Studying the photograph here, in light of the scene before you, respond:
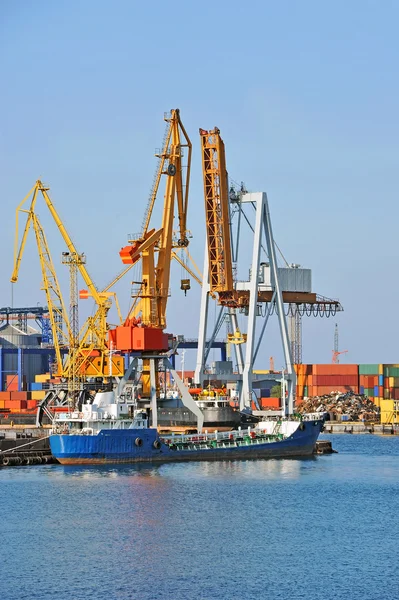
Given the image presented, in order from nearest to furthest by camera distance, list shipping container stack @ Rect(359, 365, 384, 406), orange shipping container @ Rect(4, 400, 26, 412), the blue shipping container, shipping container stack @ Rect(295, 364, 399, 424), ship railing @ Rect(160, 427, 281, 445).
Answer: ship railing @ Rect(160, 427, 281, 445), orange shipping container @ Rect(4, 400, 26, 412), shipping container stack @ Rect(295, 364, 399, 424), shipping container stack @ Rect(359, 365, 384, 406), the blue shipping container

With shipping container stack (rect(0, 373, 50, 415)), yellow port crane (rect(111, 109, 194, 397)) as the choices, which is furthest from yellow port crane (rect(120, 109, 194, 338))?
shipping container stack (rect(0, 373, 50, 415))

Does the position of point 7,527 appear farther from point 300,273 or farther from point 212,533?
point 300,273

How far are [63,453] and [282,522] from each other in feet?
84.3

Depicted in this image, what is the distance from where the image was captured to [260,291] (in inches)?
4269

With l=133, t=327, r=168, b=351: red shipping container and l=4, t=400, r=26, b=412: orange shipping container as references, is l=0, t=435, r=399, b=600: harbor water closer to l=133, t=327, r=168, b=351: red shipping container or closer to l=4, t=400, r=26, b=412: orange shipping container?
l=133, t=327, r=168, b=351: red shipping container

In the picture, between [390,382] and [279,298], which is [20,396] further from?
[279,298]

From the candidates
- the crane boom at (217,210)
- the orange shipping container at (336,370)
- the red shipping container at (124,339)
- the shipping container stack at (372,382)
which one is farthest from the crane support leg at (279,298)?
the shipping container stack at (372,382)

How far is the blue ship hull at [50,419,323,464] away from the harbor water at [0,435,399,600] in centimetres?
111

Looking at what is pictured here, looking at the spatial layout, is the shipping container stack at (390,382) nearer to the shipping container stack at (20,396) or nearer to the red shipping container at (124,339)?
the shipping container stack at (20,396)

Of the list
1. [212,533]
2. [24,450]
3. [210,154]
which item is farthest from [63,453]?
[210,154]

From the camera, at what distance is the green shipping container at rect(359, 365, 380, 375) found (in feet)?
497

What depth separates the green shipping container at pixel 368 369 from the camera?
497ft

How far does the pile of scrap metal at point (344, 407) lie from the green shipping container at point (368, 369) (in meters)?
5.42

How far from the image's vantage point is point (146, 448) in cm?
7806
